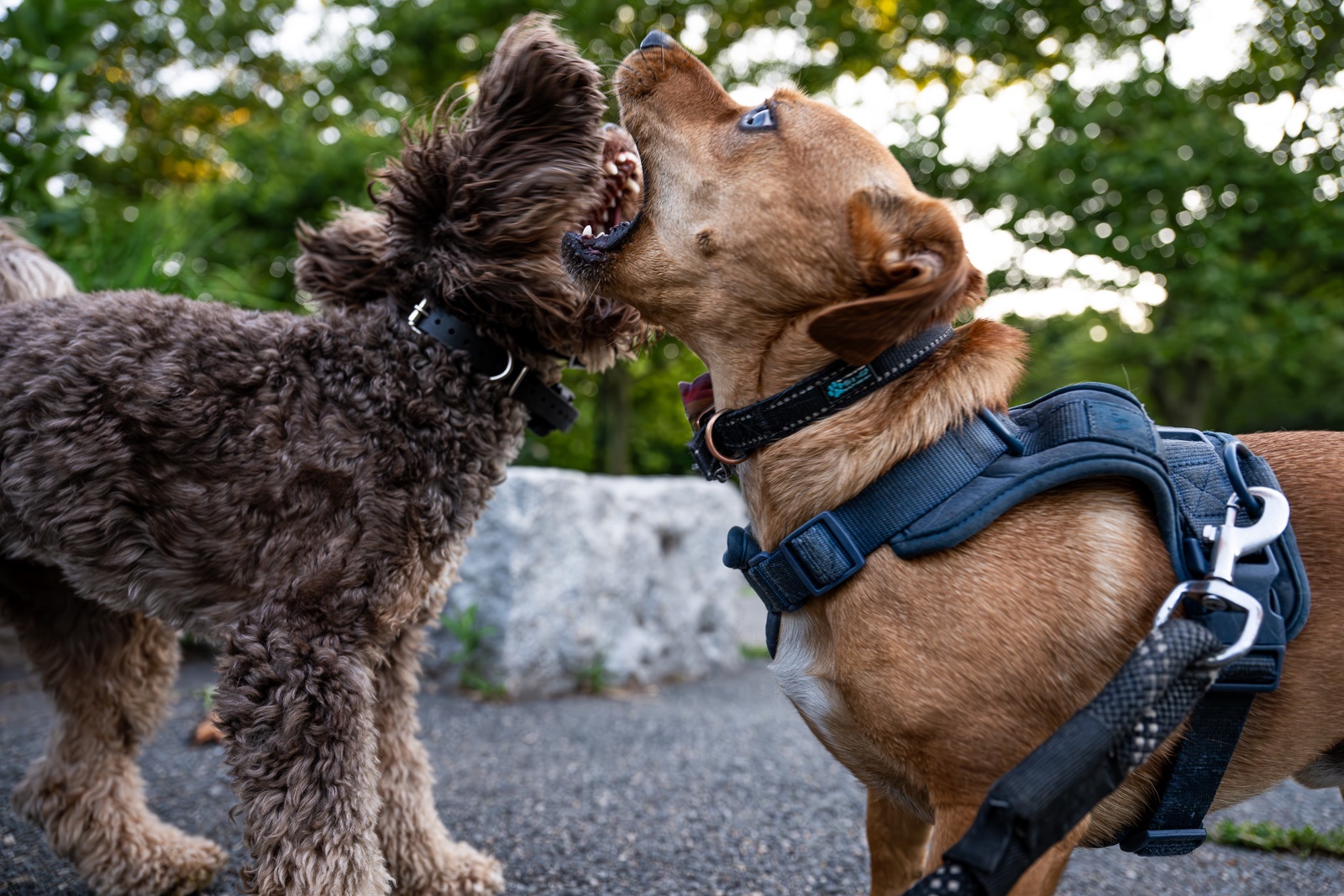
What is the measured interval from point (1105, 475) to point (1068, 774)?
63 centimetres

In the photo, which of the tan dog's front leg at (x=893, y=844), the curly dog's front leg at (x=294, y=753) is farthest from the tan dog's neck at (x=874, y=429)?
the curly dog's front leg at (x=294, y=753)

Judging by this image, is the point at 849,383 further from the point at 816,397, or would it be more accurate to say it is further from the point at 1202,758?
the point at 1202,758

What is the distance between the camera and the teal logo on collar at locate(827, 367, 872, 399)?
5.95 feet

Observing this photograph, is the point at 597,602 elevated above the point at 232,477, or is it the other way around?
the point at 232,477

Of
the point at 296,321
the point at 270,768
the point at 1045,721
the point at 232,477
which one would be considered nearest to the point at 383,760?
the point at 270,768

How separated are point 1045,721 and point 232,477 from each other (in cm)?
204

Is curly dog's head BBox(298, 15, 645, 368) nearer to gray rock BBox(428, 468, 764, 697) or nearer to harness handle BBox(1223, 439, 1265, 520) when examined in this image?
harness handle BBox(1223, 439, 1265, 520)

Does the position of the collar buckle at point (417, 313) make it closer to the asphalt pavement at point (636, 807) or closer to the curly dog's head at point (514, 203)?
the curly dog's head at point (514, 203)

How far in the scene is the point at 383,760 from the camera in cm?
275

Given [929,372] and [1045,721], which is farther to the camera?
[929,372]

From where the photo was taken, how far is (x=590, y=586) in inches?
219

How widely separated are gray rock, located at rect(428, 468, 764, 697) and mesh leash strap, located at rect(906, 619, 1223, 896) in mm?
4058

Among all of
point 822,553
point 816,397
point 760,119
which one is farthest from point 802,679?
point 760,119

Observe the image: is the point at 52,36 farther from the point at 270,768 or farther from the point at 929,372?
the point at 929,372
